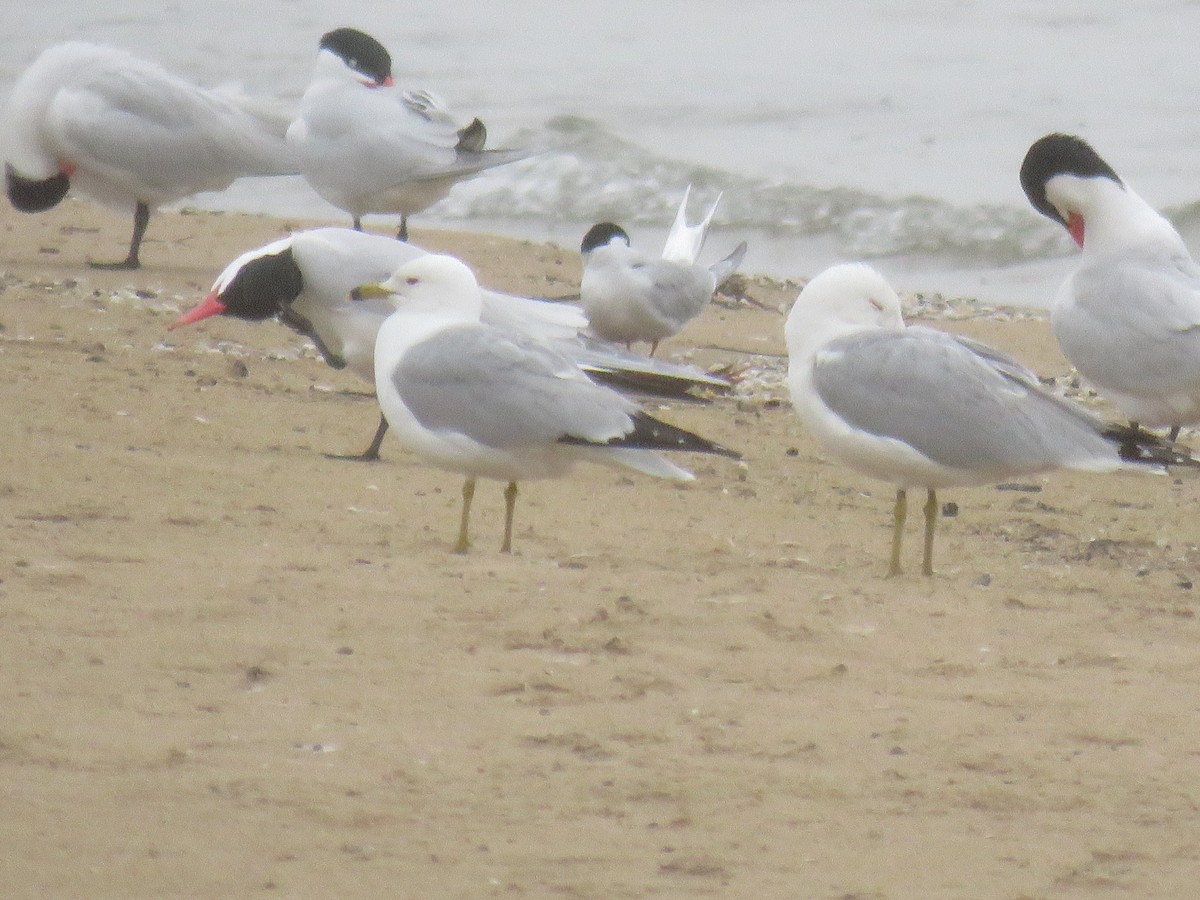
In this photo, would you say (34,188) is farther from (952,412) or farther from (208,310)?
(952,412)

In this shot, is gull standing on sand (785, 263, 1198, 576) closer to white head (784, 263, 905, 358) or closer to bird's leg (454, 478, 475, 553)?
white head (784, 263, 905, 358)

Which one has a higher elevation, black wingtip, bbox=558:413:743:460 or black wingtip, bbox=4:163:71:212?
black wingtip, bbox=4:163:71:212

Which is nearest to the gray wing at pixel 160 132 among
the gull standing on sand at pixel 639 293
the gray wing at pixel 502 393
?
the gull standing on sand at pixel 639 293

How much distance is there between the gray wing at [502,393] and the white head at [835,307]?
583mm

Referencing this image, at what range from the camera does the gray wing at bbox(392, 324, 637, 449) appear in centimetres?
545

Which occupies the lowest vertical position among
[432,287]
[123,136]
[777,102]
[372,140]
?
[432,287]

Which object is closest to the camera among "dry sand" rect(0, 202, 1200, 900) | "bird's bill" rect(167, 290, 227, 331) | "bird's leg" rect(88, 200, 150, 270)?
"dry sand" rect(0, 202, 1200, 900)

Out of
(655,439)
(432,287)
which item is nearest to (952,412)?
(655,439)

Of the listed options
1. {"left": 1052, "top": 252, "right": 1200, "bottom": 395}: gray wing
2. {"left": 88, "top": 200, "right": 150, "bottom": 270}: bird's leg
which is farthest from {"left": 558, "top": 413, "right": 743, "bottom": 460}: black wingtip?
{"left": 88, "top": 200, "right": 150, "bottom": 270}: bird's leg

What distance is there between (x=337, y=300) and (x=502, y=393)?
1.71 meters

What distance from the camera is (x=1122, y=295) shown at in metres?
6.95

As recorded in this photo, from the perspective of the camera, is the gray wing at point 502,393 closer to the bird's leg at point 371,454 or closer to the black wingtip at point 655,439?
the black wingtip at point 655,439

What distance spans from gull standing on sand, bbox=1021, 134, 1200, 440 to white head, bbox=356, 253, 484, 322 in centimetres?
240

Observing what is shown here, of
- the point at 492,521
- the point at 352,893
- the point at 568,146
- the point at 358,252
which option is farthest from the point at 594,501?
the point at 568,146
